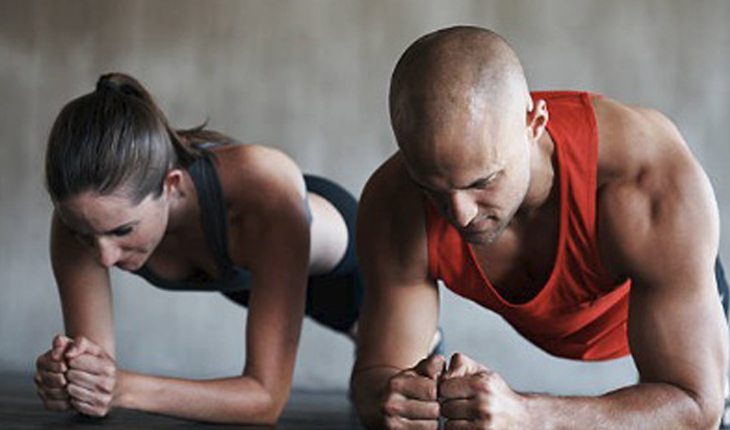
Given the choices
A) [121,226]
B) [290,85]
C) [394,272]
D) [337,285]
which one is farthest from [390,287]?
[290,85]

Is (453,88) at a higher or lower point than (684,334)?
higher

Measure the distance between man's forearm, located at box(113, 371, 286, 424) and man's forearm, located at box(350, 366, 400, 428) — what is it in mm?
255

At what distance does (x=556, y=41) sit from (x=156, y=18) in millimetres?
1411

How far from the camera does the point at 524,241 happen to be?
1912 mm

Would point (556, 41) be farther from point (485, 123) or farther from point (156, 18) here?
point (485, 123)

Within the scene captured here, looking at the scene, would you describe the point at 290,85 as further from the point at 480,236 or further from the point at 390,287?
the point at 480,236

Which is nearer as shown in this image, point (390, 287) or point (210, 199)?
point (390, 287)

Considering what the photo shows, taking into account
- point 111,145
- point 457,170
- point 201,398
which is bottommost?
point 201,398

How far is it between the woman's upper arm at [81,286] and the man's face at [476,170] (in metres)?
0.87

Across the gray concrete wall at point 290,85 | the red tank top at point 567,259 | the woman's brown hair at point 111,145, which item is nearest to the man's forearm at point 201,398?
the woman's brown hair at point 111,145

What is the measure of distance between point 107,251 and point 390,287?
1.68ft

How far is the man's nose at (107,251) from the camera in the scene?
209 centimetres

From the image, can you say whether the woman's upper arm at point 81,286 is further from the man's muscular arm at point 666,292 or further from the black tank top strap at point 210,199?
the man's muscular arm at point 666,292

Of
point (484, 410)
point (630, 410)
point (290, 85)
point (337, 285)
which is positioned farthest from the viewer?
point (290, 85)
